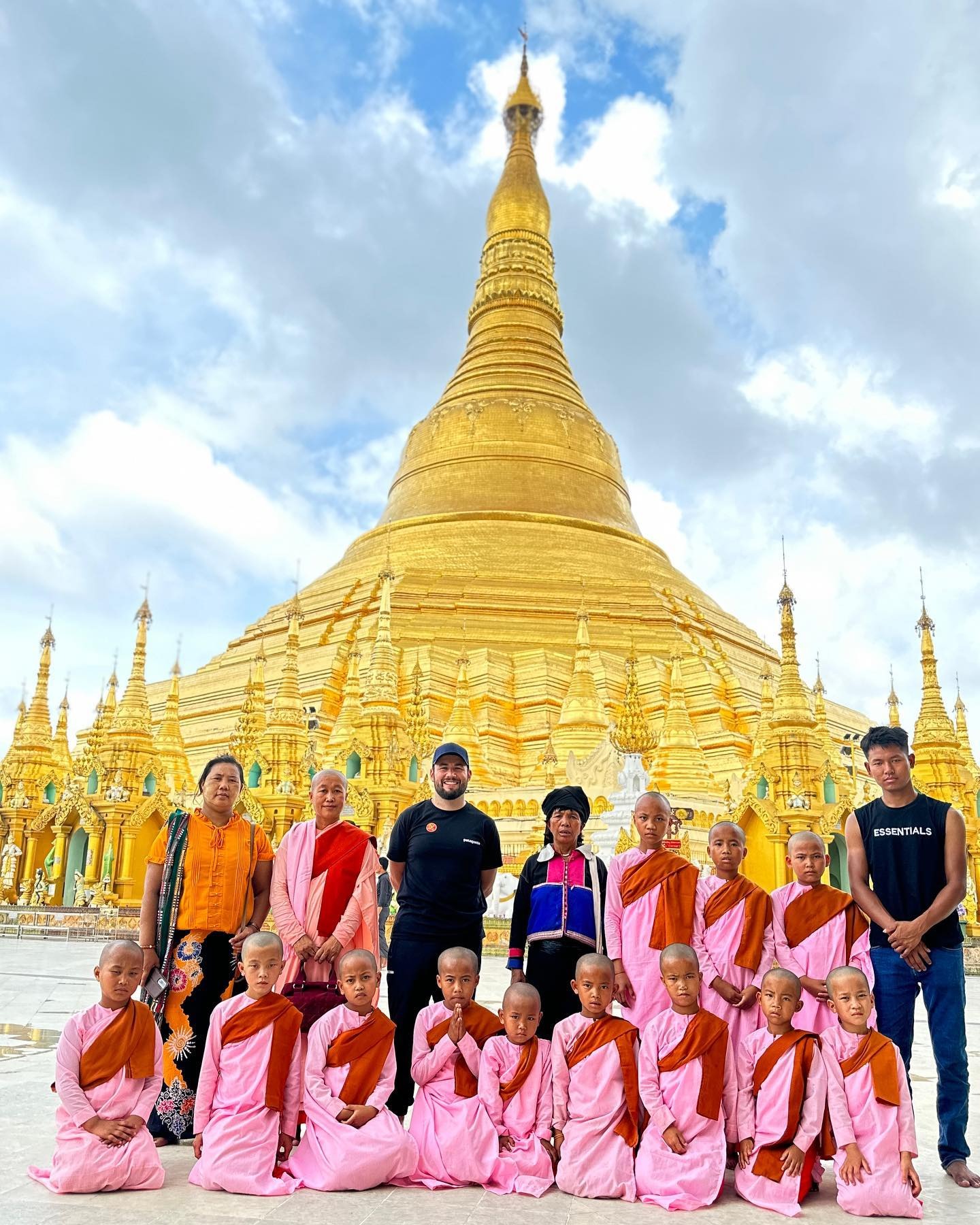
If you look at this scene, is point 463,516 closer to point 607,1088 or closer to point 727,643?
point 727,643

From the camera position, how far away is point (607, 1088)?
458cm

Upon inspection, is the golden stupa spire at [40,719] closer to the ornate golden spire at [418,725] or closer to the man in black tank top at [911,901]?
the ornate golden spire at [418,725]

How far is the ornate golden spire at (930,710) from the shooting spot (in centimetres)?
2038

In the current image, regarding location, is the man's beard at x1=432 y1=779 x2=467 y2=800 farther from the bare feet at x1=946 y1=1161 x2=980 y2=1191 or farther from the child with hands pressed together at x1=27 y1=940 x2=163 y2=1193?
the bare feet at x1=946 y1=1161 x2=980 y2=1191

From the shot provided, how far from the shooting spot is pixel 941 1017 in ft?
16.1

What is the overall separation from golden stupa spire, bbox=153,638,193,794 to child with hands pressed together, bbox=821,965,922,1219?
20.6m

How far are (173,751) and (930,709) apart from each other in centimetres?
1603

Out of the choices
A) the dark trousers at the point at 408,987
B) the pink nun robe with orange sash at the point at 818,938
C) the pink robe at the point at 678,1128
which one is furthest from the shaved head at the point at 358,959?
the pink nun robe with orange sash at the point at 818,938

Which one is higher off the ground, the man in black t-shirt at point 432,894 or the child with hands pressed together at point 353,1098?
the man in black t-shirt at point 432,894

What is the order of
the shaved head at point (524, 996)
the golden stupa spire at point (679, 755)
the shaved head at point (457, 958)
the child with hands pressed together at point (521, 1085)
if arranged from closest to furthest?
the child with hands pressed together at point (521, 1085)
the shaved head at point (524, 996)
the shaved head at point (457, 958)
the golden stupa spire at point (679, 755)

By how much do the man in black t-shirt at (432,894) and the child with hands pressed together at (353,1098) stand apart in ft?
1.41

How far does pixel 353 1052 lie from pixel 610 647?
24850 mm

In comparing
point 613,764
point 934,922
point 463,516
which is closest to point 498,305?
point 463,516

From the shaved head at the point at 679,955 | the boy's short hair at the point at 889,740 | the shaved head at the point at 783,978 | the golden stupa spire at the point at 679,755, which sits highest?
the golden stupa spire at the point at 679,755
